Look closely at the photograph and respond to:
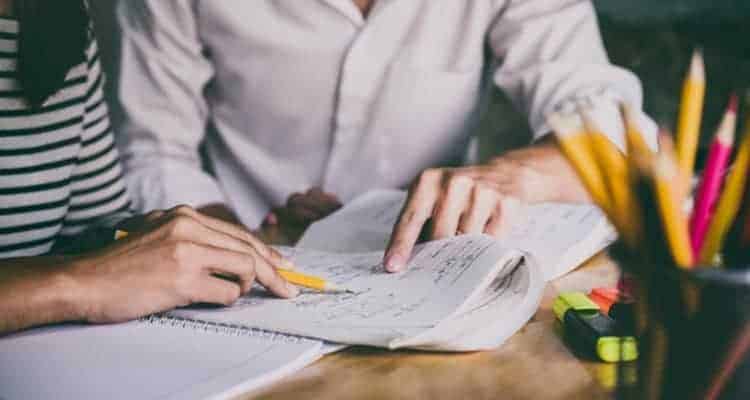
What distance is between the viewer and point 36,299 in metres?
0.65

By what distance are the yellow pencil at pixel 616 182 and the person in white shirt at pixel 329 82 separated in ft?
2.47

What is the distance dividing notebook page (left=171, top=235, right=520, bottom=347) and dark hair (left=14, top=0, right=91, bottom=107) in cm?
41

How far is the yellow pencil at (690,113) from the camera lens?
393 millimetres

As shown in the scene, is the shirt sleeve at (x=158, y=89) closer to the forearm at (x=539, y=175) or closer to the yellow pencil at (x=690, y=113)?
the forearm at (x=539, y=175)

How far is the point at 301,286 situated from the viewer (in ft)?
2.39

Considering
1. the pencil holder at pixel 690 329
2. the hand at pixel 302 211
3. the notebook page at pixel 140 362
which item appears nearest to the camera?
the pencil holder at pixel 690 329

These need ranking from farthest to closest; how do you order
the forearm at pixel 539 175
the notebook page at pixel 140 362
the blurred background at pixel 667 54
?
the blurred background at pixel 667 54 < the forearm at pixel 539 175 < the notebook page at pixel 140 362

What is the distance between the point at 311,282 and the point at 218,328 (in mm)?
90

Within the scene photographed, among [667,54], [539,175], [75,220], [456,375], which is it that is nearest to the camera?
[456,375]

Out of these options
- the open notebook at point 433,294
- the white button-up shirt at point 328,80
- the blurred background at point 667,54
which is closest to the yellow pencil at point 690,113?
the open notebook at point 433,294

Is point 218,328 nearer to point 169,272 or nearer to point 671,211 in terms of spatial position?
point 169,272

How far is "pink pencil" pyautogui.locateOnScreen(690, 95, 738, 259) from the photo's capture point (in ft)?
1.30

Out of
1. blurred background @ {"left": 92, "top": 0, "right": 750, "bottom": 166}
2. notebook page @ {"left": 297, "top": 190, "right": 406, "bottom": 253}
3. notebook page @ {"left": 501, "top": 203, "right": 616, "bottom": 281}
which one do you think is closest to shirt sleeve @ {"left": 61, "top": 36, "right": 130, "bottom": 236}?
notebook page @ {"left": 297, "top": 190, "right": 406, "bottom": 253}

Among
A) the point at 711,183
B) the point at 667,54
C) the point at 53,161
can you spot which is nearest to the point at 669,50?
the point at 667,54
